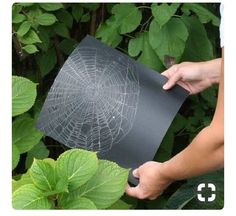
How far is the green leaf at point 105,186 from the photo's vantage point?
1161 mm

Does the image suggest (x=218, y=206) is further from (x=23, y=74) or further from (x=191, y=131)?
(x=23, y=74)

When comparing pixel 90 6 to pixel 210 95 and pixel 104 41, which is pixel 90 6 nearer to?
pixel 104 41

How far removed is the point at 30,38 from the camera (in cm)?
147

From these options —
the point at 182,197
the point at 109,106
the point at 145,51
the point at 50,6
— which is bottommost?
the point at 182,197

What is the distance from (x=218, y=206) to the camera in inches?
57.2

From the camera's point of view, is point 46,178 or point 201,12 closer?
point 46,178

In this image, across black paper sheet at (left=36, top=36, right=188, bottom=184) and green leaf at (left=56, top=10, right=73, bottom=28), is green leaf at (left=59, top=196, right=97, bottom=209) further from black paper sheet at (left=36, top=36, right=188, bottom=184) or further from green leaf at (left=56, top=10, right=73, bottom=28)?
green leaf at (left=56, top=10, right=73, bottom=28)

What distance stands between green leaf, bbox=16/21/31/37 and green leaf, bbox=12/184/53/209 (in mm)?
450

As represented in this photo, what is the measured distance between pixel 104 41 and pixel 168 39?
175mm

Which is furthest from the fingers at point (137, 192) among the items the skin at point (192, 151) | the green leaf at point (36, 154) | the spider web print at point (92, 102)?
the green leaf at point (36, 154)

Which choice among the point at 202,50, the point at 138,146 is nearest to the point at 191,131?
the point at 202,50

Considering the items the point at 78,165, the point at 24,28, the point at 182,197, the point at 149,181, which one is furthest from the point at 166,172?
the point at 24,28

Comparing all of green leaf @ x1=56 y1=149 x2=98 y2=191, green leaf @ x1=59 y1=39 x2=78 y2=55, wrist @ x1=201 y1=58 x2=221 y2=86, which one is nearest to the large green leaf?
wrist @ x1=201 y1=58 x2=221 y2=86

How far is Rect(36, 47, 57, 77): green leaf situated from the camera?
5.45 feet
